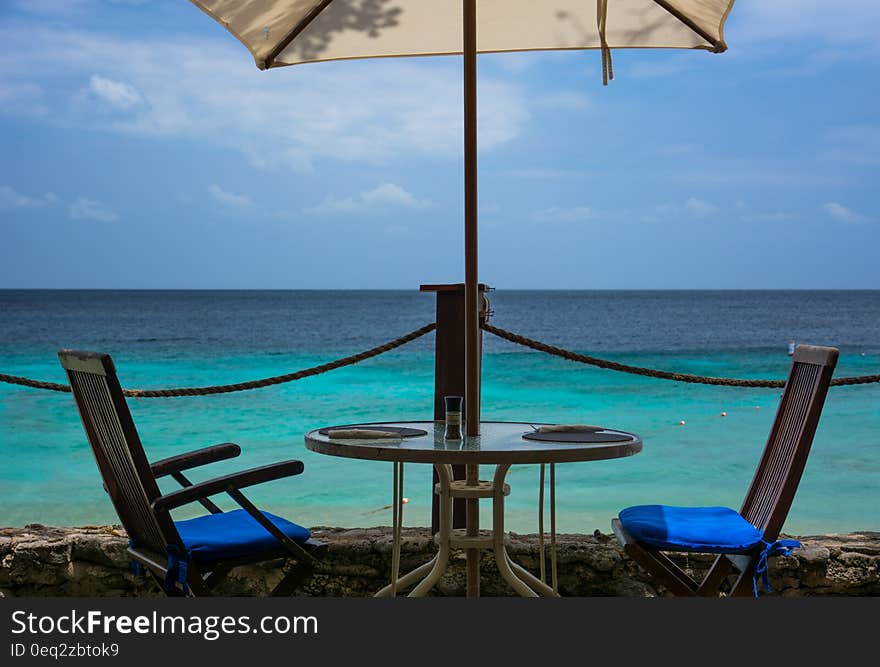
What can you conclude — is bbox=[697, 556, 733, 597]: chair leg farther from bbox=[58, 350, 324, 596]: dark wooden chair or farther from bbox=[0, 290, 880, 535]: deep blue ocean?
bbox=[0, 290, 880, 535]: deep blue ocean

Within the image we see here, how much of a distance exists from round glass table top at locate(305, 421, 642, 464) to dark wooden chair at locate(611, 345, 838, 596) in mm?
290

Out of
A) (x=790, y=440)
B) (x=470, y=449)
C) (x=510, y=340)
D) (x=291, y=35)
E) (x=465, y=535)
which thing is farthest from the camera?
(x=510, y=340)

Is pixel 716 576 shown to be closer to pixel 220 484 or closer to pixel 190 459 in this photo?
pixel 220 484

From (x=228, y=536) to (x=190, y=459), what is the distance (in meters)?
0.38

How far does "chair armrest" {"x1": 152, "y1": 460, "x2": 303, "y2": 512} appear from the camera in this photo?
2.47 meters

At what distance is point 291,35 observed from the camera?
131 inches

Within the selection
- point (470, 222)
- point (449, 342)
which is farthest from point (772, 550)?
point (449, 342)

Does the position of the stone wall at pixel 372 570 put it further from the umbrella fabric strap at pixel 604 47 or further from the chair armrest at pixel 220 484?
the umbrella fabric strap at pixel 604 47

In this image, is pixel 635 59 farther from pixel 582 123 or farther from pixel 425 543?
pixel 425 543

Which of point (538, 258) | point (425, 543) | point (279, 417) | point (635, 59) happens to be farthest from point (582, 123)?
point (425, 543)

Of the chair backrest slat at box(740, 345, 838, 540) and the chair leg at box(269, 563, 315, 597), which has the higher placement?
the chair backrest slat at box(740, 345, 838, 540)

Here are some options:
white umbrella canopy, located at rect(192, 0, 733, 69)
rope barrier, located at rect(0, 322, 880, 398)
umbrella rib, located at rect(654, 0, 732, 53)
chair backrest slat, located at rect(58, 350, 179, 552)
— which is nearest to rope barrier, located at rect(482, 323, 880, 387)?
rope barrier, located at rect(0, 322, 880, 398)

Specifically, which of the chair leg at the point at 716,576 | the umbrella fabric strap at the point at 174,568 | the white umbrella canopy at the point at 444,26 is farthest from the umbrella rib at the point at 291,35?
the chair leg at the point at 716,576

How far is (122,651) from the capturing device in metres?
1.69
